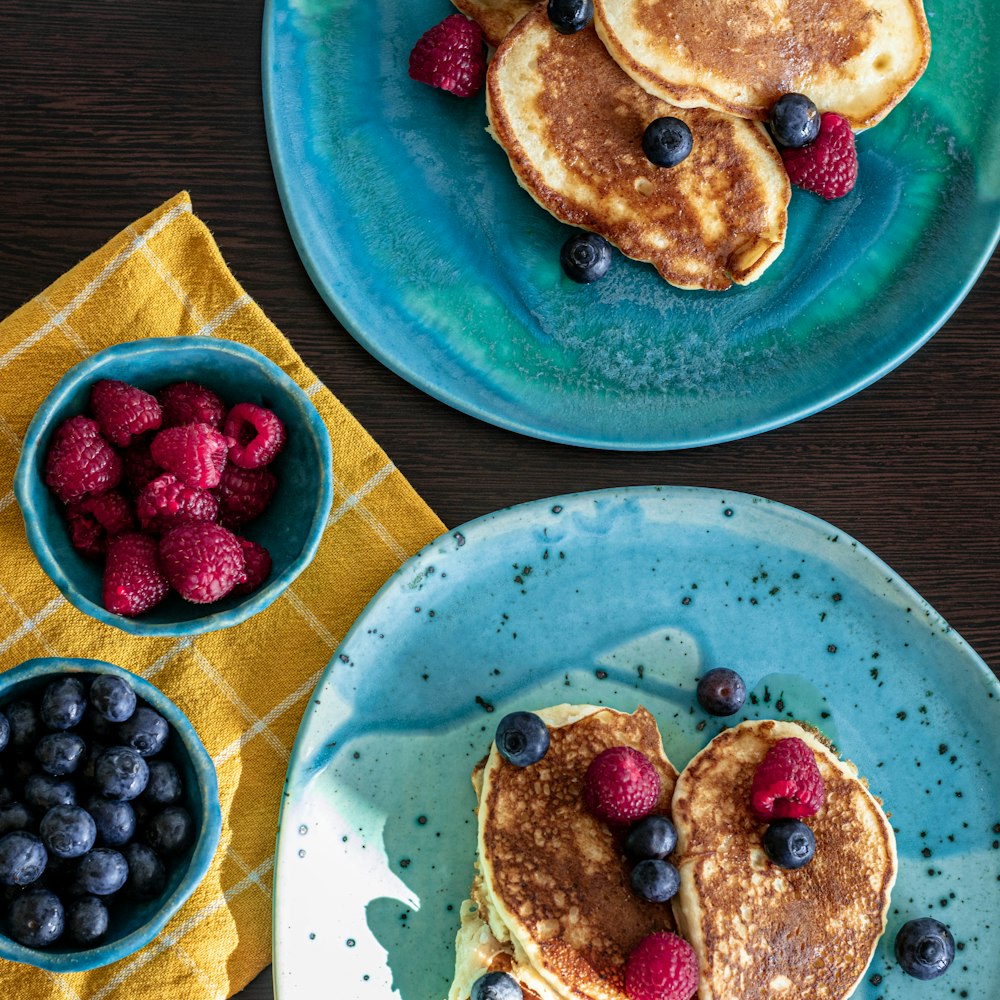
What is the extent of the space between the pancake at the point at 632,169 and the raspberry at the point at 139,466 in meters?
0.70

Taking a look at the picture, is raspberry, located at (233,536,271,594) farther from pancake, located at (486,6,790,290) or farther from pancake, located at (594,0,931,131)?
pancake, located at (594,0,931,131)

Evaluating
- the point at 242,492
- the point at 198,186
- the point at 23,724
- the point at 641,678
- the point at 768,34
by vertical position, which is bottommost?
the point at 23,724

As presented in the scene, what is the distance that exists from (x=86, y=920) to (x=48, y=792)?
0.17 m

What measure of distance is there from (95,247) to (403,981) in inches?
48.7

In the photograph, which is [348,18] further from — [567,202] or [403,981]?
[403,981]

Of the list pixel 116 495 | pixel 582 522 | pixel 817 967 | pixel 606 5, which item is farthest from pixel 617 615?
pixel 606 5

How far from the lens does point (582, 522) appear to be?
1.68m

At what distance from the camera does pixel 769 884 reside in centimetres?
158

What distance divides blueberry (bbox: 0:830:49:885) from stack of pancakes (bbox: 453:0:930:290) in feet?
3.80

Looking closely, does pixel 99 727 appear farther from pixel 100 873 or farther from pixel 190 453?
pixel 190 453

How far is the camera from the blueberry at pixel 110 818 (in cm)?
141

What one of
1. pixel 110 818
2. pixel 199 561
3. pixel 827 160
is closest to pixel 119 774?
pixel 110 818

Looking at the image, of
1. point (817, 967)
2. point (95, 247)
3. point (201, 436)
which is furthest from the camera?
point (95, 247)

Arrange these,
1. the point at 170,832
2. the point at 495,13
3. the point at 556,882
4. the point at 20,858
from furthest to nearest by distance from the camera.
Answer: the point at 495,13 < the point at 556,882 < the point at 170,832 < the point at 20,858
